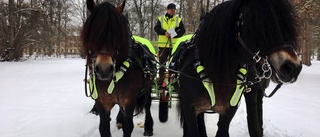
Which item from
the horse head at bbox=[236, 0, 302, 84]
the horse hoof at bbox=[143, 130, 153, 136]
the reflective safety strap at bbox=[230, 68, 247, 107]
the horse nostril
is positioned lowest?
the horse hoof at bbox=[143, 130, 153, 136]

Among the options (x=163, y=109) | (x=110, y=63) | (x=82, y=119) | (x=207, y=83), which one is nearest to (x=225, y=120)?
(x=207, y=83)

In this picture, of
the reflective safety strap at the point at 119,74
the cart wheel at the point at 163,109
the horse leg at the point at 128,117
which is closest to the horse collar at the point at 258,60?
the reflective safety strap at the point at 119,74

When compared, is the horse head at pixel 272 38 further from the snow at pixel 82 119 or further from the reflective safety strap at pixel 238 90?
the snow at pixel 82 119

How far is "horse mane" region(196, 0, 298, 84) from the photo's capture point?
7.25 feet

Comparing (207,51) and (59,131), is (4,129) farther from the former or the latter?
(207,51)

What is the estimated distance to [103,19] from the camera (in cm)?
288

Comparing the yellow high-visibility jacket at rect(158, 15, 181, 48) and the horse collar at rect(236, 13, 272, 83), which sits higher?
the yellow high-visibility jacket at rect(158, 15, 181, 48)

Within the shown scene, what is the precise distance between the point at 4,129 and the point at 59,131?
940mm

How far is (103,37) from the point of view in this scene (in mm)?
2826

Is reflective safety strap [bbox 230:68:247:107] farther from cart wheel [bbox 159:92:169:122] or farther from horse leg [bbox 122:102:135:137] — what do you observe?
cart wheel [bbox 159:92:169:122]

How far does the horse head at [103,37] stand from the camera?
265cm

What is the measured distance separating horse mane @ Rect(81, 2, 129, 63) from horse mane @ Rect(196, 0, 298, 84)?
0.94 meters

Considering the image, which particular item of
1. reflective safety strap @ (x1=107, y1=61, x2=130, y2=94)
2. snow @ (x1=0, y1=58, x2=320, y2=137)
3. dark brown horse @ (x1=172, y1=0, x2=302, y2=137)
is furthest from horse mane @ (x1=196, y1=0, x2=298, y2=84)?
snow @ (x1=0, y1=58, x2=320, y2=137)

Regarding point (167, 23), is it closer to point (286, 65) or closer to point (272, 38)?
point (272, 38)
